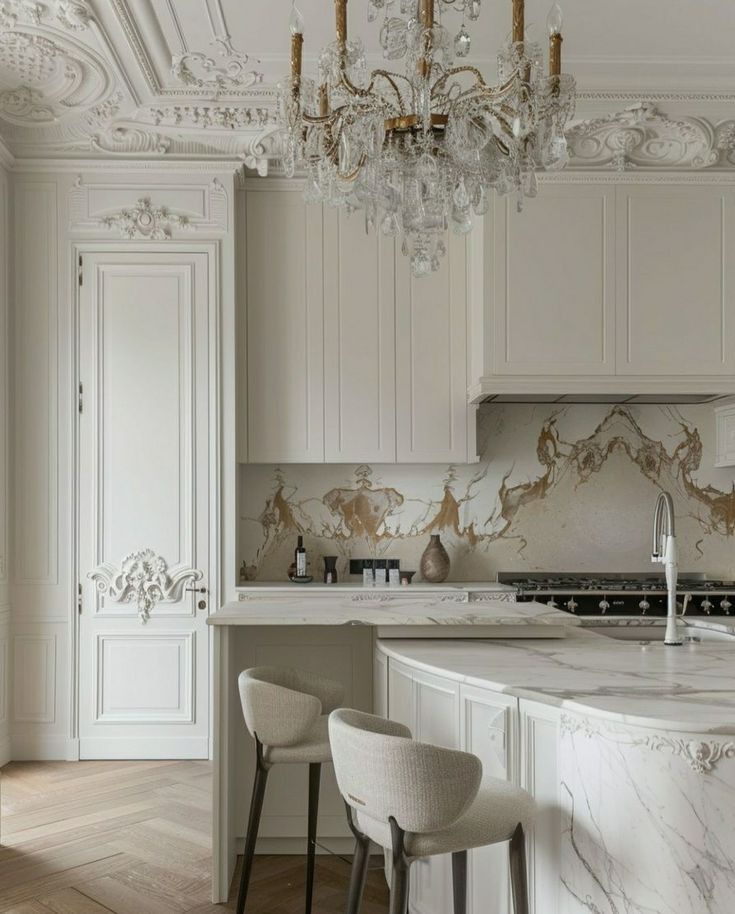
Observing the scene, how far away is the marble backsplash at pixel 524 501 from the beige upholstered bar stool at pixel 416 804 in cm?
310

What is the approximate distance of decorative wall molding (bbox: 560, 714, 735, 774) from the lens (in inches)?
73.5

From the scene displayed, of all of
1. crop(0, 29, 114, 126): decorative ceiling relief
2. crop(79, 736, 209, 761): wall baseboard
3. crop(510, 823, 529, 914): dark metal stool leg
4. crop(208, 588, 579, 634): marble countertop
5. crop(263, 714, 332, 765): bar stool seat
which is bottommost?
crop(79, 736, 209, 761): wall baseboard

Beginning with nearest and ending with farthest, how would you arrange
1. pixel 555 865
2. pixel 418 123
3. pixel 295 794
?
pixel 555 865 → pixel 418 123 → pixel 295 794

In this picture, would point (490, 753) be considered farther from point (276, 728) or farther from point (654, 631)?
point (654, 631)

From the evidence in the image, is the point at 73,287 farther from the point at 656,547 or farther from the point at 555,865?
the point at 555,865

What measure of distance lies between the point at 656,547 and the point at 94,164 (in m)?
3.56

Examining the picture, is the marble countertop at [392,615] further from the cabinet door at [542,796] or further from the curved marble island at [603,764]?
the cabinet door at [542,796]

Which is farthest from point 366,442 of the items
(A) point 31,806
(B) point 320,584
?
(A) point 31,806

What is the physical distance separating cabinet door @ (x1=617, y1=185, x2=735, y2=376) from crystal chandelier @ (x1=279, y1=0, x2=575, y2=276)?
2310 millimetres

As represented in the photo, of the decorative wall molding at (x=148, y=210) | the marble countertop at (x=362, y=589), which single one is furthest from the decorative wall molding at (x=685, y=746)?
the decorative wall molding at (x=148, y=210)

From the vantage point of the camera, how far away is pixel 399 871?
1.85 metres

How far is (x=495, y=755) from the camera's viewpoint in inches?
91.7

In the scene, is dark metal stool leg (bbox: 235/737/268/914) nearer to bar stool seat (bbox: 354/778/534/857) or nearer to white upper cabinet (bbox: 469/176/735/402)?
bar stool seat (bbox: 354/778/534/857)

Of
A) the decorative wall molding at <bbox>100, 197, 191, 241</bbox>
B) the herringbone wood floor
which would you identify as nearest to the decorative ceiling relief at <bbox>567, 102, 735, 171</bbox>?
the decorative wall molding at <bbox>100, 197, 191, 241</bbox>
